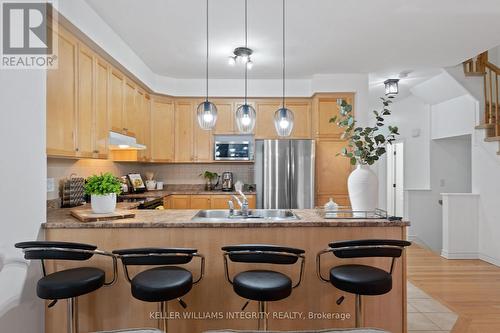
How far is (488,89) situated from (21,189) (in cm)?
600

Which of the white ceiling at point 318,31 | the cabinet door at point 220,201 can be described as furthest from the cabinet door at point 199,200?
the white ceiling at point 318,31

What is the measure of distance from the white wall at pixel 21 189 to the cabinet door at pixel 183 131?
2.92 m

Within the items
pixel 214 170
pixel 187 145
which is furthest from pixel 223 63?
pixel 214 170

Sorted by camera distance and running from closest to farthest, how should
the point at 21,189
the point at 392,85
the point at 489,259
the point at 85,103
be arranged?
1. the point at 21,189
2. the point at 85,103
3. the point at 489,259
4. the point at 392,85

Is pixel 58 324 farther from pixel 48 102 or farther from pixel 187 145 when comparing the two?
pixel 187 145

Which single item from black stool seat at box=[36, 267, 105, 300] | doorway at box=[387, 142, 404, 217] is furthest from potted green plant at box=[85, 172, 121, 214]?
doorway at box=[387, 142, 404, 217]

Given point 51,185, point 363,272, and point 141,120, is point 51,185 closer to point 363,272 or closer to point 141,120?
point 141,120

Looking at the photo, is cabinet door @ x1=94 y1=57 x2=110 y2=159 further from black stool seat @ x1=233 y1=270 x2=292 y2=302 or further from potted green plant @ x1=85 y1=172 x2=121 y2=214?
black stool seat @ x1=233 y1=270 x2=292 y2=302

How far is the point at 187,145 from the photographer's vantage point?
5145 mm

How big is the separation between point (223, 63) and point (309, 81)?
5.02 feet

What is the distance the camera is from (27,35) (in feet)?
7.29

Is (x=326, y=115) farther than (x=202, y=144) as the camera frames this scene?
No

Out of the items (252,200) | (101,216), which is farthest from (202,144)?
(101,216)

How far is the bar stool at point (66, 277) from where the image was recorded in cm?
177
